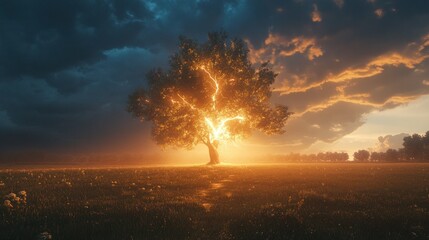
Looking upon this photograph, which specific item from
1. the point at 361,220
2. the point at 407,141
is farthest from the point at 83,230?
the point at 407,141

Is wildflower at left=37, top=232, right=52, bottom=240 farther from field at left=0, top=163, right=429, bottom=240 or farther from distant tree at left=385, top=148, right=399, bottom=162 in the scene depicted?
distant tree at left=385, top=148, right=399, bottom=162

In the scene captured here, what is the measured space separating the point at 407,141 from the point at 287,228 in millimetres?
157598

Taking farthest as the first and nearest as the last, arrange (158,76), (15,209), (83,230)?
(158,76) → (15,209) → (83,230)

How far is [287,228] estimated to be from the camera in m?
9.09

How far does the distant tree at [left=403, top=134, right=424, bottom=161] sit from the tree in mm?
106169

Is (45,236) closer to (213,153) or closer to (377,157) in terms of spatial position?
(213,153)

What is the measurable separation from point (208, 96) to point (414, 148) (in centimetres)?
12274

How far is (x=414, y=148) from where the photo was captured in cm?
14012

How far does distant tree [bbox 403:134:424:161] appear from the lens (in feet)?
457

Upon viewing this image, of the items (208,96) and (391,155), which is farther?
(391,155)

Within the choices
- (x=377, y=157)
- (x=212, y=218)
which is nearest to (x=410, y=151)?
(x=377, y=157)

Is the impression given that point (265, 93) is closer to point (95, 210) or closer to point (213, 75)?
point (213, 75)

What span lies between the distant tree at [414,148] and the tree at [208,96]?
348 feet

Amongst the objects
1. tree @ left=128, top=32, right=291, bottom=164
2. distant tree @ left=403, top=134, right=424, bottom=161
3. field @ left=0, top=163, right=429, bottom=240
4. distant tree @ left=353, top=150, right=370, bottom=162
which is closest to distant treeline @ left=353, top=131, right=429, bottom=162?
distant tree @ left=403, top=134, right=424, bottom=161
